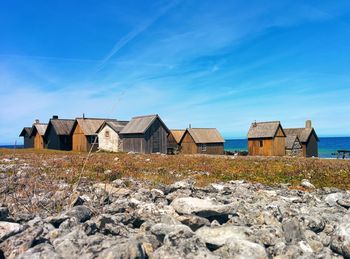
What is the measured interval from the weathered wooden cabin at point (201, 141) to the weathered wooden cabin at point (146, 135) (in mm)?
6547

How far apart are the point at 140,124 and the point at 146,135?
2.05 meters

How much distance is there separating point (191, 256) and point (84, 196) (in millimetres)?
4597

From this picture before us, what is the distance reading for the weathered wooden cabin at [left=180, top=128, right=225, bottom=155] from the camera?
50844mm

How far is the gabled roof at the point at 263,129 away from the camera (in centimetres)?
4622

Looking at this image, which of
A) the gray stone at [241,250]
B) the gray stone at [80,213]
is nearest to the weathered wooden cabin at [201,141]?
the gray stone at [80,213]

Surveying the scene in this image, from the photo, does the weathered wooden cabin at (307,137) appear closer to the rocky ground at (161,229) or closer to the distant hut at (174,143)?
the distant hut at (174,143)

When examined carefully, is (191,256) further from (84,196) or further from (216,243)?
(84,196)

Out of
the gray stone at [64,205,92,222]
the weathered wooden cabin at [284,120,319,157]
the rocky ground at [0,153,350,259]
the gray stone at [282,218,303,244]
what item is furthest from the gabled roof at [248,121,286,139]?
the gray stone at [64,205,92,222]

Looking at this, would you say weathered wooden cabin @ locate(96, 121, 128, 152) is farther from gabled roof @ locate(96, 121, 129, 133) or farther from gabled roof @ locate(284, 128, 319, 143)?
gabled roof @ locate(284, 128, 319, 143)

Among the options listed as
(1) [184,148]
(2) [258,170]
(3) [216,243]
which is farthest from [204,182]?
(1) [184,148]

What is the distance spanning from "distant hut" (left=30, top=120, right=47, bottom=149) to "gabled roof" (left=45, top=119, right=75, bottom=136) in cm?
492

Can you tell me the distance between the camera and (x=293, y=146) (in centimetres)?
4881

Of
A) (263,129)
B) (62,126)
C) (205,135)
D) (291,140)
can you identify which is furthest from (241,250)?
(62,126)

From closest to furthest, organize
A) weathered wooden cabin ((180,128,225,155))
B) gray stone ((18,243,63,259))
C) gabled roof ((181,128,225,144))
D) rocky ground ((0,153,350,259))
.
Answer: gray stone ((18,243,63,259))
rocky ground ((0,153,350,259))
weathered wooden cabin ((180,128,225,155))
gabled roof ((181,128,225,144))
